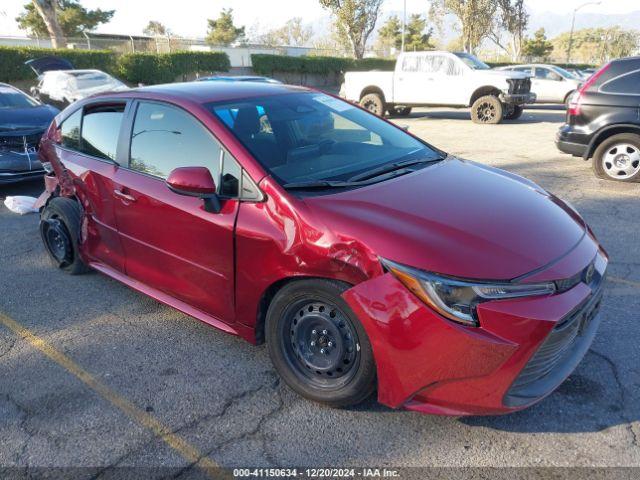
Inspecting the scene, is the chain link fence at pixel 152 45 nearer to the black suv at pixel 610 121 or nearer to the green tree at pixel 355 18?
the green tree at pixel 355 18

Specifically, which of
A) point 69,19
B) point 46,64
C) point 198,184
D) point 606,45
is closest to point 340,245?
point 198,184

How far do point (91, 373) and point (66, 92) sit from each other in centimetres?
1321

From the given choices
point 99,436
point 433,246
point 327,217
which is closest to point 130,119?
point 327,217

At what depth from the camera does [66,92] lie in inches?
560

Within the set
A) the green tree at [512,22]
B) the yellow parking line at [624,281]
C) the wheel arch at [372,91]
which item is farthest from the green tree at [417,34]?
the yellow parking line at [624,281]

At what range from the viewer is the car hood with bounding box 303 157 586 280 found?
239 centimetres

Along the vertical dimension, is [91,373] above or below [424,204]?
below

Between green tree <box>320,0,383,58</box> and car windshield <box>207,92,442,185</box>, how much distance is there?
38462mm

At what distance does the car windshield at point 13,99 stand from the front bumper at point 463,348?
8170 mm

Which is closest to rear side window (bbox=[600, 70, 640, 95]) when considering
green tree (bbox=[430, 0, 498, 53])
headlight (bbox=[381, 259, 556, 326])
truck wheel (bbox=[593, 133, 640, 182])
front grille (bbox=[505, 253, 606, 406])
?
truck wheel (bbox=[593, 133, 640, 182])

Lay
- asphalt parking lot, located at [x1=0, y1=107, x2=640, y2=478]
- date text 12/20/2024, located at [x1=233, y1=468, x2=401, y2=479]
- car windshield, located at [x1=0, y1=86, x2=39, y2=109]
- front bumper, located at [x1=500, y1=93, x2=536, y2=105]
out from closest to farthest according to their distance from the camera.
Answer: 1. date text 12/20/2024, located at [x1=233, y1=468, x2=401, y2=479]
2. asphalt parking lot, located at [x1=0, y1=107, x2=640, y2=478]
3. car windshield, located at [x1=0, y1=86, x2=39, y2=109]
4. front bumper, located at [x1=500, y1=93, x2=536, y2=105]

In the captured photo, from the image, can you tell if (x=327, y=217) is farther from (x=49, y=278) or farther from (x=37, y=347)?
(x=49, y=278)

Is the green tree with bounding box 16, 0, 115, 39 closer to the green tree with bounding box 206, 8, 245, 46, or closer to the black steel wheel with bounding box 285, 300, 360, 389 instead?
the green tree with bounding box 206, 8, 245, 46

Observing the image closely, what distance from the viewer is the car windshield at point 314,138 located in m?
3.12
